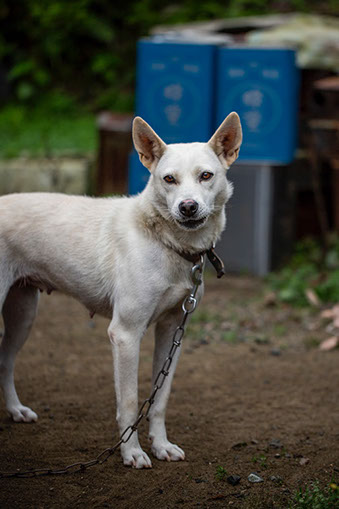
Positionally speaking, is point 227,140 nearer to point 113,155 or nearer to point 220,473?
point 220,473

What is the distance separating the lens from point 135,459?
13.1 ft

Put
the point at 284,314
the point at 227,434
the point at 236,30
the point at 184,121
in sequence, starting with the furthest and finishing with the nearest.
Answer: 1. the point at 236,30
2. the point at 184,121
3. the point at 284,314
4. the point at 227,434

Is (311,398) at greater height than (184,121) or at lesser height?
lesser

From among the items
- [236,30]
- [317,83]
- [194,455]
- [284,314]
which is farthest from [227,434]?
[236,30]

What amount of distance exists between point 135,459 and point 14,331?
1138 millimetres

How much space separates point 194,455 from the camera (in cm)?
419

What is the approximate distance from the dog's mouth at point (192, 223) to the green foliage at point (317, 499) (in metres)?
1.41

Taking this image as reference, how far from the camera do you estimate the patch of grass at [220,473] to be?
3.86 m

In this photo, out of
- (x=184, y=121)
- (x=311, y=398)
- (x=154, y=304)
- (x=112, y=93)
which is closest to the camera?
(x=154, y=304)

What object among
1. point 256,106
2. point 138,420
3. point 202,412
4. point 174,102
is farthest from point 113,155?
point 138,420

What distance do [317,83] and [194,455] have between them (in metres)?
4.97

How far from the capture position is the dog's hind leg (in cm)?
452

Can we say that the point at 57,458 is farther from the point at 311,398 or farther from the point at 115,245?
the point at 311,398

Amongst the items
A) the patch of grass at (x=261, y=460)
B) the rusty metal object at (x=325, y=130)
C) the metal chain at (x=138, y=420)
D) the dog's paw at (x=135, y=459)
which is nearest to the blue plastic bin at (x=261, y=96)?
the rusty metal object at (x=325, y=130)
